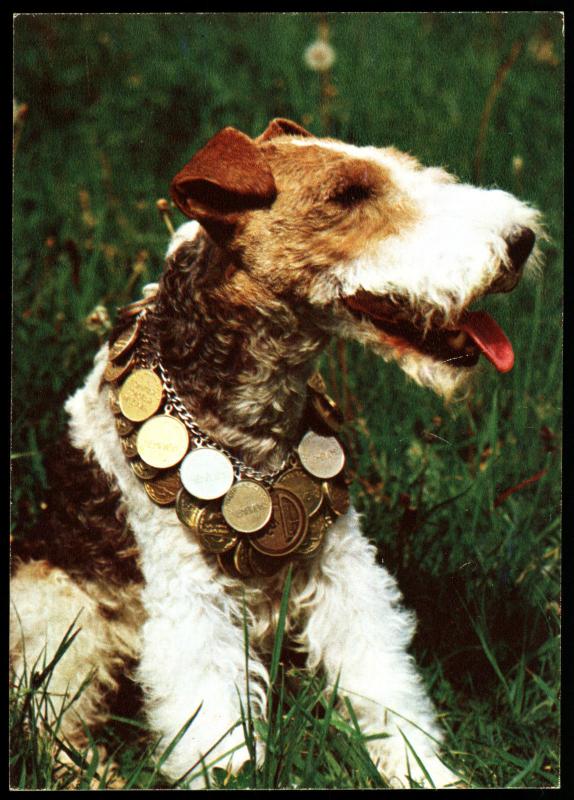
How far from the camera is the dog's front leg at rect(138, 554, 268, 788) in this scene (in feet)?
10.8

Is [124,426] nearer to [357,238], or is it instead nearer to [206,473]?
[206,473]

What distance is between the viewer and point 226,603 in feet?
11.2

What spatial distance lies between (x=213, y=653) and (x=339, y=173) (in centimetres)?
176

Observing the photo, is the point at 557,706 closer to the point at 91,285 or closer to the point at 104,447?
the point at 104,447

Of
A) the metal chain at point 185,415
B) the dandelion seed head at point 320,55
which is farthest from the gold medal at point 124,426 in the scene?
the dandelion seed head at point 320,55

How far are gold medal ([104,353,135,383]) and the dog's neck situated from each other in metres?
0.12

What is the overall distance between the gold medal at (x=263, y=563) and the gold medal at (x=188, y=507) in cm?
24

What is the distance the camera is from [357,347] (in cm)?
509

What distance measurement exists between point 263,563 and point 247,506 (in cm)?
22

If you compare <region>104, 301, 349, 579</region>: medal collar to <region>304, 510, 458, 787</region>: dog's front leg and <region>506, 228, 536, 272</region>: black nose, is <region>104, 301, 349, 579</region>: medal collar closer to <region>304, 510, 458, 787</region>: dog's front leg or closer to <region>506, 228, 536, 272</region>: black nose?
<region>304, 510, 458, 787</region>: dog's front leg

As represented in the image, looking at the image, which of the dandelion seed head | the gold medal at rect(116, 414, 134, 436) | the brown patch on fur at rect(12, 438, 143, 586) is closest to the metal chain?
the gold medal at rect(116, 414, 134, 436)

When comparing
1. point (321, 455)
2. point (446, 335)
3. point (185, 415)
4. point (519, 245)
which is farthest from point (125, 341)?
point (519, 245)

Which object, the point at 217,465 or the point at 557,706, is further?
the point at 557,706

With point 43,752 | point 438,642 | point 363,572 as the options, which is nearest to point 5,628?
point 43,752
